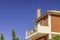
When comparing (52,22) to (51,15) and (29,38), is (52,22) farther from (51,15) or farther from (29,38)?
(29,38)

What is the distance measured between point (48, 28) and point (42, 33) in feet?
3.79

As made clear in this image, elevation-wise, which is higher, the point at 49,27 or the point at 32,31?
the point at 49,27

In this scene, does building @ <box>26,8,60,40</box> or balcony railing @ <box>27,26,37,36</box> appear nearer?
building @ <box>26,8,60,40</box>

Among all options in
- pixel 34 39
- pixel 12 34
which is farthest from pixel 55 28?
Answer: pixel 12 34

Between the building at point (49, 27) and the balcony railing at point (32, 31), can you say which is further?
the balcony railing at point (32, 31)

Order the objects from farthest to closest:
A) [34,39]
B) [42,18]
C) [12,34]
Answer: [12,34]
[34,39]
[42,18]

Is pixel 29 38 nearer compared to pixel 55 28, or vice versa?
pixel 55 28

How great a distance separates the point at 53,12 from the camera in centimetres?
3384

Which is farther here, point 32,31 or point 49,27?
point 32,31

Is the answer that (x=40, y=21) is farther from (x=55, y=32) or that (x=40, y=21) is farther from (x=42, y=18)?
(x=55, y=32)

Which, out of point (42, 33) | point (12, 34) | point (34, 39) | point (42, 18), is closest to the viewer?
point (42, 33)

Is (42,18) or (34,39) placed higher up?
(42,18)

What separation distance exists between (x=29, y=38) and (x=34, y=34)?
393 cm

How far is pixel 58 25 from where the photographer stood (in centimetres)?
3403
